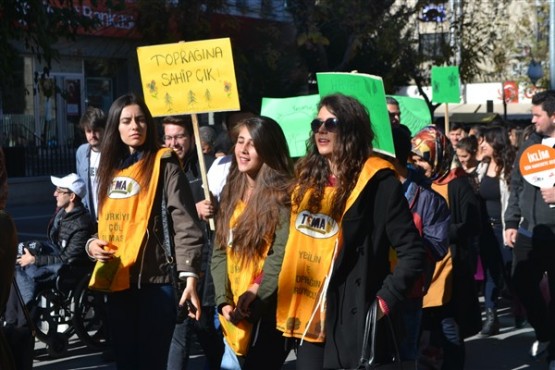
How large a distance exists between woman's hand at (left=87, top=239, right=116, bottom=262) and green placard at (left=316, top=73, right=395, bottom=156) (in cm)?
138

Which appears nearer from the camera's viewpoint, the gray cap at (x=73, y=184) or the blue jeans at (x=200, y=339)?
the blue jeans at (x=200, y=339)

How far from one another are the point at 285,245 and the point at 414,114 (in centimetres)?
608

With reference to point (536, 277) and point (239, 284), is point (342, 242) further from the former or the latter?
point (536, 277)

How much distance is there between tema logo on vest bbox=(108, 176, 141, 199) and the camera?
5250 millimetres

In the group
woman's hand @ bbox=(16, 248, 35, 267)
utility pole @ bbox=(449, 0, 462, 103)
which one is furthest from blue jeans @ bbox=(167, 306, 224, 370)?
utility pole @ bbox=(449, 0, 462, 103)

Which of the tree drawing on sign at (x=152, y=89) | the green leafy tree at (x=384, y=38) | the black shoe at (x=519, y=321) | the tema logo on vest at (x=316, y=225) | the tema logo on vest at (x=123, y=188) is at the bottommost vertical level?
the black shoe at (x=519, y=321)

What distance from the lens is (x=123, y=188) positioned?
17.3 feet

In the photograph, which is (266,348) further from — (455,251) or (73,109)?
(73,109)

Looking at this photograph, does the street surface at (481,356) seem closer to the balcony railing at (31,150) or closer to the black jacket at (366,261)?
the black jacket at (366,261)

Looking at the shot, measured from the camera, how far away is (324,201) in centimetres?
452

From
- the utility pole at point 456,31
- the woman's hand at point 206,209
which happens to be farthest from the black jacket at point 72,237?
the utility pole at point 456,31

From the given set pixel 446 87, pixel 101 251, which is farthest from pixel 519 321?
pixel 101 251

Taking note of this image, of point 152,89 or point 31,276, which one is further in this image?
point 31,276

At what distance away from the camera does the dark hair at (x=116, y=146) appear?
5.36 m
